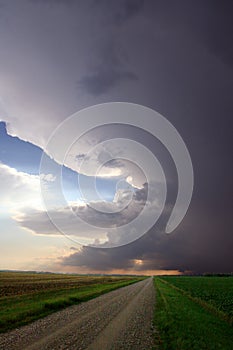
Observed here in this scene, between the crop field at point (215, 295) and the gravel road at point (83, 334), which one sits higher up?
the crop field at point (215, 295)

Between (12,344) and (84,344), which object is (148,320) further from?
(12,344)

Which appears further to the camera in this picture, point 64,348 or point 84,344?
point 84,344

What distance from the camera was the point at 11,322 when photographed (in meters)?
18.9

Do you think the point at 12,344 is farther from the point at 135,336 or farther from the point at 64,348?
the point at 135,336

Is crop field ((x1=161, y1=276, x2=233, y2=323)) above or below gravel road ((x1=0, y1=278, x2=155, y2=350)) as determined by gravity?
above

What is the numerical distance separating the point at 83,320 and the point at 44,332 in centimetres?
481

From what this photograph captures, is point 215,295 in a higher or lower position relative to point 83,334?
higher

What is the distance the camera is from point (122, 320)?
20.7m

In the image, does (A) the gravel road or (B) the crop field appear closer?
(A) the gravel road

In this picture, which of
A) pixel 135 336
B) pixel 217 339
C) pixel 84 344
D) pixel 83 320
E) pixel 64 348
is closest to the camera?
pixel 64 348

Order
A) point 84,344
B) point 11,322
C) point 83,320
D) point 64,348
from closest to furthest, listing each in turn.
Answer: point 64,348, point 84,344, point 11,322, point 83,320

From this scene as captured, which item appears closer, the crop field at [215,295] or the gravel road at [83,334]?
the gravel road at [83,334]

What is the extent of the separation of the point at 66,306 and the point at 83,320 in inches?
361

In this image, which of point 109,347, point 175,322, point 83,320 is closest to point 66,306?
point 83,320
